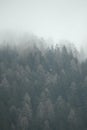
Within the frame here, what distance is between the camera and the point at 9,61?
102062 mm

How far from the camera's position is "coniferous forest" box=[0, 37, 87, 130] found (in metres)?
71.8

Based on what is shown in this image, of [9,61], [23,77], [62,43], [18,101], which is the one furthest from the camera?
[62,43]

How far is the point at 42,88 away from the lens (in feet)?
284

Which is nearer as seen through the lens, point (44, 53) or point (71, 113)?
point (71, 113)

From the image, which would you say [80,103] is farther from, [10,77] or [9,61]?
[9,61]

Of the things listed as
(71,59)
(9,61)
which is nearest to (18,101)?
(9,61)

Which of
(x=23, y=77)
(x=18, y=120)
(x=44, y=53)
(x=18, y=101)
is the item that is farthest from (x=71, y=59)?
(x=18, y=120)

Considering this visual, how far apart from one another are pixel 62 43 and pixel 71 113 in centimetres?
4818

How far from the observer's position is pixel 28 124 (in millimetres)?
70500

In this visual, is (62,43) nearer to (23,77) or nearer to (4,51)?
(4,51)

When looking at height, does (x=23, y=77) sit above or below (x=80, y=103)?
above

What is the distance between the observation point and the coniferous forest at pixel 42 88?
7181 centimetres

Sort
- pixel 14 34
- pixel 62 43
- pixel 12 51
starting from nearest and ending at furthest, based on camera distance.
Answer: pixel 12 51 → pixel 62 43 → pixel 14 34

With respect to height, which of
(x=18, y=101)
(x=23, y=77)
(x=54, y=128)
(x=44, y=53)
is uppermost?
(x=44, y=53)
